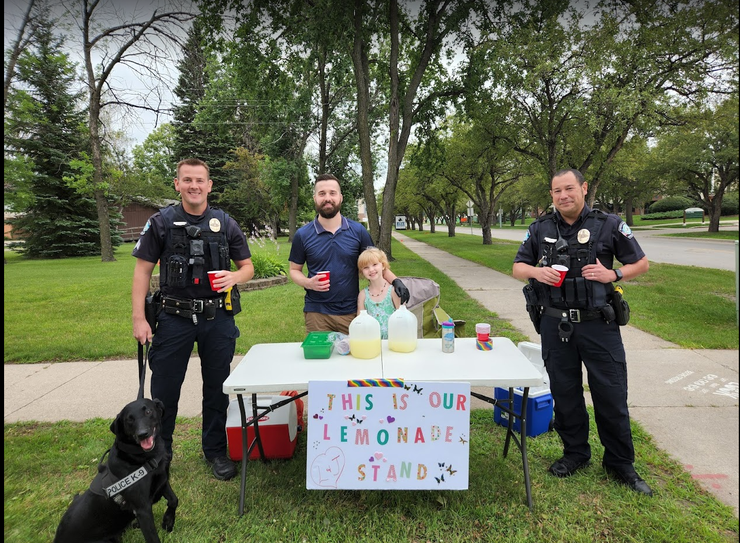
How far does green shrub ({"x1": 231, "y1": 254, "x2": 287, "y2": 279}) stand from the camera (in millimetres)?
11703

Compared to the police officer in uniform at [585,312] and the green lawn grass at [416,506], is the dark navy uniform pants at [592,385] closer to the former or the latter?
the police officer in uniform at [585,312]

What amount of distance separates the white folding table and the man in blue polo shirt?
535 mm

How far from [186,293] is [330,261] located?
1.16 m

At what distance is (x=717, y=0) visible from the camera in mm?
1453

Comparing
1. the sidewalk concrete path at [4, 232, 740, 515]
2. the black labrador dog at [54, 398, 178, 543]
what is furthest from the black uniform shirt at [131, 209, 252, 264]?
the sidewalk concrete path at [4, 232, 740, 515]

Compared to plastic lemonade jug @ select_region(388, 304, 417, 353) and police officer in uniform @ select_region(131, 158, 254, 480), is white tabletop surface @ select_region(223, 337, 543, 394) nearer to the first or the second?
plastic lemonade jug @ select_region(388, 304, 417, 353)

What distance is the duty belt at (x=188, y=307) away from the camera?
2.90 m

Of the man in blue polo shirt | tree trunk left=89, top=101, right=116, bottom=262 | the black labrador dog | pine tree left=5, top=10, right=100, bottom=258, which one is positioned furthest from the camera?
pine tree left=5, top=10, right=100, bottom=258

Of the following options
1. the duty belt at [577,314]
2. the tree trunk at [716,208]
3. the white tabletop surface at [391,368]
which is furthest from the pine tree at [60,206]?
the tree trunk at [716,208]

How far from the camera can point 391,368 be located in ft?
8.91

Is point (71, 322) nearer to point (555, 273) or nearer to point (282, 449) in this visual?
point (282, 449)

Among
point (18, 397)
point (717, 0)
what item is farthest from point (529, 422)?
point (18, 397)

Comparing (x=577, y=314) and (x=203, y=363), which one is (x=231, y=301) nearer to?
(x=203, y=363)

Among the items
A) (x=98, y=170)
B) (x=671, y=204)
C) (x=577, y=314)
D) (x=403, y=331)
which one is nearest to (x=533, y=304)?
(x=577, y=314)
